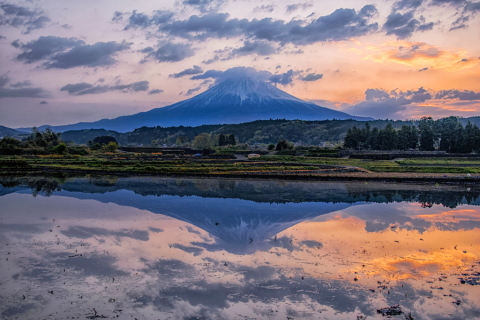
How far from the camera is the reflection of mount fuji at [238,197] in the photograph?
1786 cm

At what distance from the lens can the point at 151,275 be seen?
1138 cm

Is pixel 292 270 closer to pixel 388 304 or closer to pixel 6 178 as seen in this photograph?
pixel 388 304

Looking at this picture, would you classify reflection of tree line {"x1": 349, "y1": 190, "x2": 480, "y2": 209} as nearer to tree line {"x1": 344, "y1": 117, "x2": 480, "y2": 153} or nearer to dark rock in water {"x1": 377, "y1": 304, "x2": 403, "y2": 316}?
dark rock in water {"x1": 377, "y1": 304, "x2": 403, "y2": 316}

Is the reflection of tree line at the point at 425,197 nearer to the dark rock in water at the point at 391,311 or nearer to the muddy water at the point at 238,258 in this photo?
the muddy water at the point at 238,258

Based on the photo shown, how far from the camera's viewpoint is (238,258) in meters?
12.9

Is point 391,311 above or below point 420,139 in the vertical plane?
below

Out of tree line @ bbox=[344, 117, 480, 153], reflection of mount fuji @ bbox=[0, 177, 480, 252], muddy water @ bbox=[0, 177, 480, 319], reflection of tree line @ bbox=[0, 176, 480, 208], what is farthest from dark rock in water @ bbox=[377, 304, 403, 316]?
tree line @ bbox=[344, 117, 480, 153]

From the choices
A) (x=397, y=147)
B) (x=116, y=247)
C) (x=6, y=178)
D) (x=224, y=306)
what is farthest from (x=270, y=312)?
(x=397, y=147)

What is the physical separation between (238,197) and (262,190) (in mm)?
3671

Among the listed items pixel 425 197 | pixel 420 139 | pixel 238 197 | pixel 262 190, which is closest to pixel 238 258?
pixel 238 197

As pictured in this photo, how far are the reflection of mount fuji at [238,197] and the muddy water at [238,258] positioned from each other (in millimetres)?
164

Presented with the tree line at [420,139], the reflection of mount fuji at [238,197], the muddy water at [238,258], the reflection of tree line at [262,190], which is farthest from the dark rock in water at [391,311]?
the tree line at [420,139]

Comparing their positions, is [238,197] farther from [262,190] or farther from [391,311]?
[391,311]

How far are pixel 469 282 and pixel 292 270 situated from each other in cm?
458
